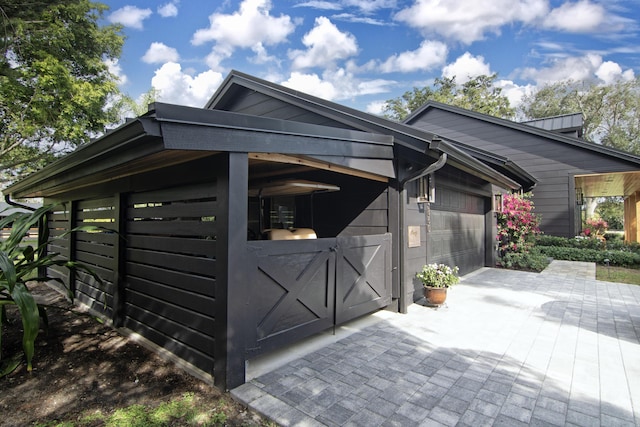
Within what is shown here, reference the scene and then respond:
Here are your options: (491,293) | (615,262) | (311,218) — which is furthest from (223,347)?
(615,262)

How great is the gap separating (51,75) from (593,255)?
17097 millimetres

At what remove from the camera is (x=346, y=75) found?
24141 millimetres

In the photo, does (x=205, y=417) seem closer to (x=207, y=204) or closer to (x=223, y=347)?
(x=223, y=347)

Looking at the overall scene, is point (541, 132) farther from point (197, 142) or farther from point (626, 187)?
point (197, 142)

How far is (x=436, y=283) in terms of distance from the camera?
4.60 meters

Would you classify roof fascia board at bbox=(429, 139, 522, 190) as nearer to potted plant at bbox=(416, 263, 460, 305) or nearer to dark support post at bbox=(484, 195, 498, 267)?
potted plant at bbox=(416, 263, 460, 305)

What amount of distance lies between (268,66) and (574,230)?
14311 mm

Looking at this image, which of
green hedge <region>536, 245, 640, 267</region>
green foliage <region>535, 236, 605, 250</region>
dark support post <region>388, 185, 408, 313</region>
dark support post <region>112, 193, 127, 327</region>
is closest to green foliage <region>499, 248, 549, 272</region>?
green hedge <region>536, 245, 640, 267</region>

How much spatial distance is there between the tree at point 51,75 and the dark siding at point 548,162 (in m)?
13.8

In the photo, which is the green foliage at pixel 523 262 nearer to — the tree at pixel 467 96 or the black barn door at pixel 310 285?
the black barn door at pixel 310 285

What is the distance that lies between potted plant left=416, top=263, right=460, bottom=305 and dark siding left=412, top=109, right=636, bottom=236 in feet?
30.0

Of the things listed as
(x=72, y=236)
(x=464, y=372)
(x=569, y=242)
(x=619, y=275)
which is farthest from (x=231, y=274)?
(x=569, y=242)

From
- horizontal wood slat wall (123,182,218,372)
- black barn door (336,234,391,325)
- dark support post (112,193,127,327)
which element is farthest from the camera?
dark support post (112,193,127,327)

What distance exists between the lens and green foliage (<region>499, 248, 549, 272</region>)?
8461 mm
